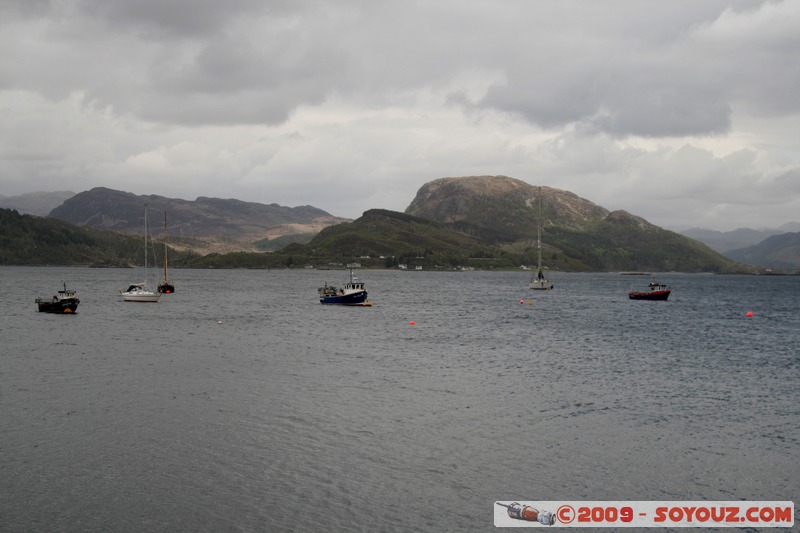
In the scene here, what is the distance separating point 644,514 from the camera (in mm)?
28344

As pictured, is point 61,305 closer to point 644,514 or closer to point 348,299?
point 348,299

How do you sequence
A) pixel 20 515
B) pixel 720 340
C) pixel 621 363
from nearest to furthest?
pixel 20 515
pixel 621 363
pixel 720 340

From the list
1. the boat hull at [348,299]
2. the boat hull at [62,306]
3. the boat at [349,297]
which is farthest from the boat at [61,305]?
the boat hull at [348,299]

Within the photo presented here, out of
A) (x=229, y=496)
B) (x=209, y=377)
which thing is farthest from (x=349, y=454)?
(x=209, y=377)

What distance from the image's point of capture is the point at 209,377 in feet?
193

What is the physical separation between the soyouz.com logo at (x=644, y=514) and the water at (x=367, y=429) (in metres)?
0.88

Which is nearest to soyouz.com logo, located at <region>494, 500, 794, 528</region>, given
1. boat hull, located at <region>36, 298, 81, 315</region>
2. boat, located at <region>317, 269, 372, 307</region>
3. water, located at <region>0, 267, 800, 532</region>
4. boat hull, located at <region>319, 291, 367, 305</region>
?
water, located at <region>0, 267, 800, 532</region>

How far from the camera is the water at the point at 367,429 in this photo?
93.8 feet

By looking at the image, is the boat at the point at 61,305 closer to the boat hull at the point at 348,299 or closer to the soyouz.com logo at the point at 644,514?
the boat hull at the point at 348,299

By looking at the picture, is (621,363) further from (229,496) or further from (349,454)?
(229,496)

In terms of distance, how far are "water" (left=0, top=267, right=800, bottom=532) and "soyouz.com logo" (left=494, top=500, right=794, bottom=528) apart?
0.88 m

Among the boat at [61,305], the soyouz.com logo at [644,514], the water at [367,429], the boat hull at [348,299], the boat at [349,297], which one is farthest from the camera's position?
the boat at [349,297]

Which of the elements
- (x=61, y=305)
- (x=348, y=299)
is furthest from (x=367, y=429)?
(x=348, y=299)

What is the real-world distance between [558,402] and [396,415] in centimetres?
1421
